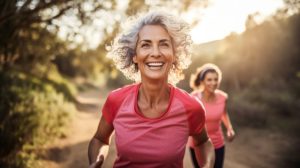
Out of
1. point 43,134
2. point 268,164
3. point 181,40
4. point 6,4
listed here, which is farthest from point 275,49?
point 181,40

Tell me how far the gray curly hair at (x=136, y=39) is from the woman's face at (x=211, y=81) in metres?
2.21

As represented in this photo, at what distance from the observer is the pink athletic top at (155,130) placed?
7.75 ft

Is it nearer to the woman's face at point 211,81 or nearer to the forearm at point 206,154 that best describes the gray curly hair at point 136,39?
the forearm at point 206,154

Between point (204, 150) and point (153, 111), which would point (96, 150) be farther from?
point (204, 150)

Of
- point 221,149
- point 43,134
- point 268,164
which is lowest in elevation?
point 268,164

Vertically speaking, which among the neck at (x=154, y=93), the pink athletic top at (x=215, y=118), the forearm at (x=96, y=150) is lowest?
the pink athletic top at (x=215, y=118)

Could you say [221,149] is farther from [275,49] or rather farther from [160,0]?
[275,49]

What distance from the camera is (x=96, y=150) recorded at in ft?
8.79

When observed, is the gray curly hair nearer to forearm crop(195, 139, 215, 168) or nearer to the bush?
forearm crop(195, 139, 215, 168)

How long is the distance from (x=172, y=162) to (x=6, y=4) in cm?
529

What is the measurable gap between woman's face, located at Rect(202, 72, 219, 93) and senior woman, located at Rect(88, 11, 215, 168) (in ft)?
8.15

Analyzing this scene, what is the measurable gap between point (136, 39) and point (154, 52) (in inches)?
11.0

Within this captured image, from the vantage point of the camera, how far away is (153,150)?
236 centimetres

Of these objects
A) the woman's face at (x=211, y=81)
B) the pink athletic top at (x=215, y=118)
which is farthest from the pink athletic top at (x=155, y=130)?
the woman's face at (x=211, y=81)
